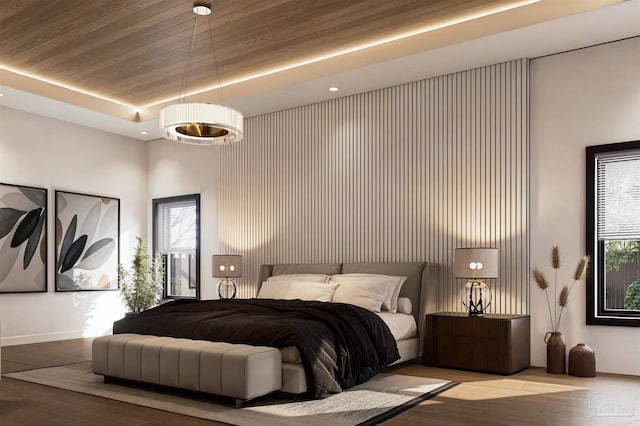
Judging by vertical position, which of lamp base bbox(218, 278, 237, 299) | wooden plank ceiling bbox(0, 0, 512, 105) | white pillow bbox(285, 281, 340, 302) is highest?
wooden plank ceiling bbox(0, 0, 512, 105)

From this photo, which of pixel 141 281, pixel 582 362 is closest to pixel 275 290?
pixel 141 281

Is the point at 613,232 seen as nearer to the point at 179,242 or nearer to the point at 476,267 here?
the point at 476,267

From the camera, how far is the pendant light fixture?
4910 mm

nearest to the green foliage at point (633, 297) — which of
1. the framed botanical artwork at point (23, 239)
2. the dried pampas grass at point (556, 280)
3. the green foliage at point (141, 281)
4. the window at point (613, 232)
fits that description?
the window at point (613, 232)

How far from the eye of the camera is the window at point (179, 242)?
339 inches

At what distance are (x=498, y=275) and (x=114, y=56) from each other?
4.56 metres

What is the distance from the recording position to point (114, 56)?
6160 mm

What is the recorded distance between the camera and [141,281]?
8.34 metres

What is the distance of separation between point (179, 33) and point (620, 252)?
179 inches

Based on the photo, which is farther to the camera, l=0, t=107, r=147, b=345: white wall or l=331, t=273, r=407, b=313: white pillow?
l=0, t=107, r=147, b=345: white wall

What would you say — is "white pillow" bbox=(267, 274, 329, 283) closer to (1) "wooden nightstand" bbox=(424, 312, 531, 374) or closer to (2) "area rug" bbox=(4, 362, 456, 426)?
(1) "wooden nightstand" bbox=(424, 312, 531, 374)

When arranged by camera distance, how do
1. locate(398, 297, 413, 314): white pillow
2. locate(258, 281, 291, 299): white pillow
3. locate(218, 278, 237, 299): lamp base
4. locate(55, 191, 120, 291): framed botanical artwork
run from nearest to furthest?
locate(398, 297, 413, 314): white pillow < locate(258, 281, 291, 299): white pillow < locate(218, 278, 237, 299): lamp base < locate(55, 191, 120, 291): framed botanical artwork

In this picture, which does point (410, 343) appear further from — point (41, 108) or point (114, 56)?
point (41, 108)

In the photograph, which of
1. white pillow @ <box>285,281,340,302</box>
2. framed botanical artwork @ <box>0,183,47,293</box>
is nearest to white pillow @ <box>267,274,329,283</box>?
white pillow @ <box>285,281,340,302</box>
